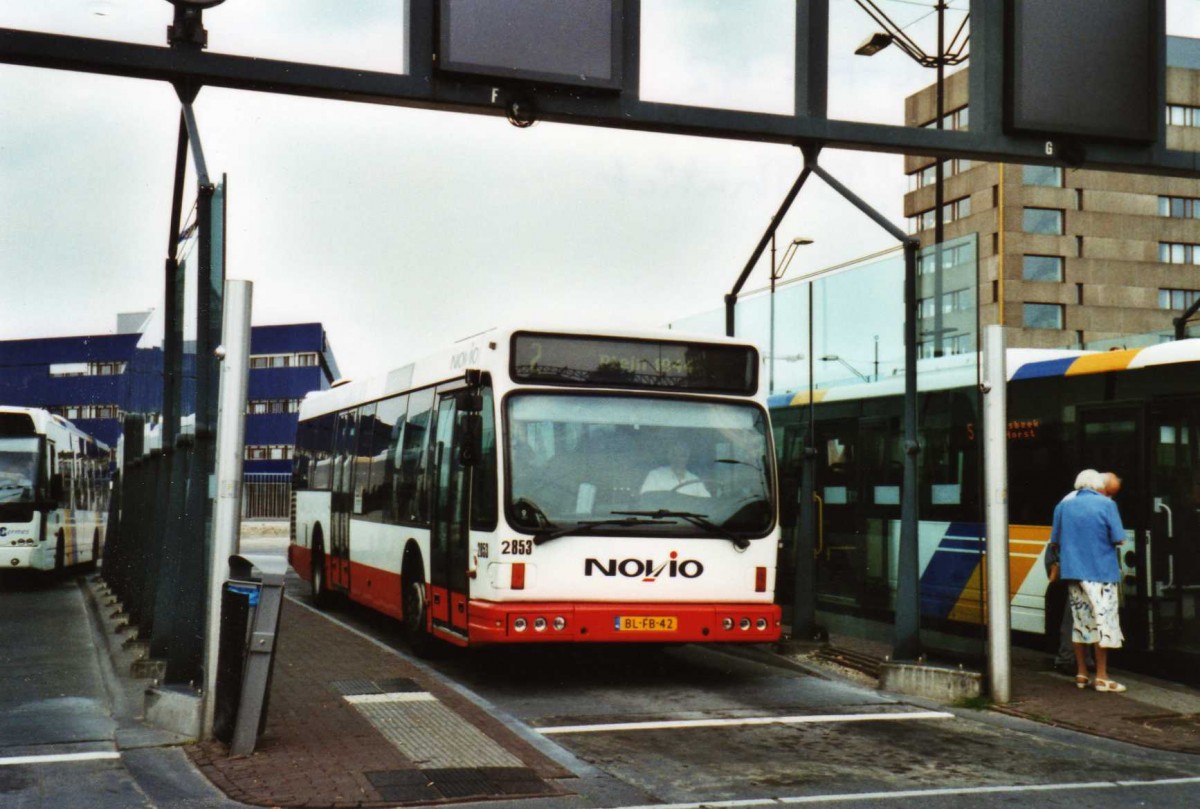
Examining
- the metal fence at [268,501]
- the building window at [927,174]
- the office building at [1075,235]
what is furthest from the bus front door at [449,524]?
the building window at [927,174]

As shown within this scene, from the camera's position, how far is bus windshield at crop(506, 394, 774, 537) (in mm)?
11133

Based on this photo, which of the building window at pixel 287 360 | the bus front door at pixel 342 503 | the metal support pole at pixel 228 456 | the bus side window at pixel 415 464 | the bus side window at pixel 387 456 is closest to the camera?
the metal support pole at pixel 228 456

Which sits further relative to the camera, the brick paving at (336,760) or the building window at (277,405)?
the building window at (277,405)

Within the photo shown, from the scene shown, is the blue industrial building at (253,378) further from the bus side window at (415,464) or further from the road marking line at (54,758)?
the road marking line at (54,758)

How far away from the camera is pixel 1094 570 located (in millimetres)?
11477

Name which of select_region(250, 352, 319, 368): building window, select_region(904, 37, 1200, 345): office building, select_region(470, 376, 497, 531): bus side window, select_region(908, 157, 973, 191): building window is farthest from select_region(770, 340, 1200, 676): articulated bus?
select_region(908, 157, 973, 191): building window

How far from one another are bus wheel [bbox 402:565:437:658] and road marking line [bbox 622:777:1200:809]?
5.98 metres

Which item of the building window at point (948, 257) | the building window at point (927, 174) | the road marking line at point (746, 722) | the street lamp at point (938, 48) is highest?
the building window at point (927, 174)

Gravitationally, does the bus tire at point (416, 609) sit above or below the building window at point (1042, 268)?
below

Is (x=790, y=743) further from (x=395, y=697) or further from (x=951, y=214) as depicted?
(x=951, y=214)

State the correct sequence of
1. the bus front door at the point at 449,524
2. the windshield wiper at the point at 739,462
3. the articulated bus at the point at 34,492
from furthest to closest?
1. the articulated bus at the point at 34,492
2. the bus front door at the point at 449,524
3. the windshield wiper at the point at 739,462

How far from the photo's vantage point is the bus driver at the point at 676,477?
11.3 meters

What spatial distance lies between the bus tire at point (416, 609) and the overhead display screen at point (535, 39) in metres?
5.03

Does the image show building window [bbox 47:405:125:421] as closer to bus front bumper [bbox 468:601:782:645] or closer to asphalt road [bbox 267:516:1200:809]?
asphalt road [bbox 267:516:1200:809]
